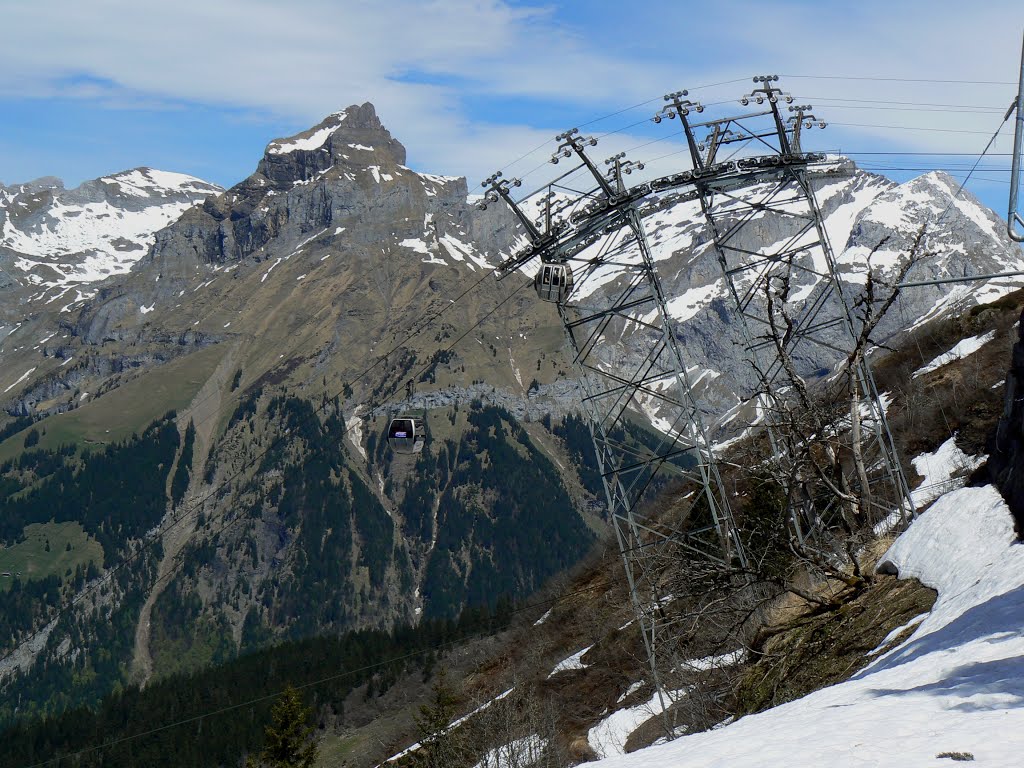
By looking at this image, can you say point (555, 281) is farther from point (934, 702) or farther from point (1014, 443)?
point (934, 702)

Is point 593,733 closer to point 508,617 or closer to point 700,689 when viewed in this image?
point 700,689

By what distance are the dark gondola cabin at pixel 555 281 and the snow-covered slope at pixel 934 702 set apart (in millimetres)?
16719

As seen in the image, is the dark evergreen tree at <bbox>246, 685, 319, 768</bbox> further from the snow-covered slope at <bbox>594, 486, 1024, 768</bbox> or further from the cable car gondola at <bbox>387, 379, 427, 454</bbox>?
the snow-covered slope at <bbox>594, 486, 1024, 768</bbox>

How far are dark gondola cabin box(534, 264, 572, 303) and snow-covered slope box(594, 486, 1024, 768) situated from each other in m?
16.7

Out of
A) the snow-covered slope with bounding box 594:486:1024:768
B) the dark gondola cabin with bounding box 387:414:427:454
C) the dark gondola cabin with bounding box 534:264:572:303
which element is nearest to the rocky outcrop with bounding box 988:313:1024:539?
the snow-covered slope with bounding box 594:486:1024:768

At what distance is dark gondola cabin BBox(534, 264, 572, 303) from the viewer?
36.5 m

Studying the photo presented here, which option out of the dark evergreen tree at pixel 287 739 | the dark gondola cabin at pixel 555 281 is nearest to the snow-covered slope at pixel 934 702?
the dark gondola cabin at pixel 555 281

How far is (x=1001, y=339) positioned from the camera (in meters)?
56.6

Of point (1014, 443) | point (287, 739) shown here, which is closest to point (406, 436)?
point (287, 739)

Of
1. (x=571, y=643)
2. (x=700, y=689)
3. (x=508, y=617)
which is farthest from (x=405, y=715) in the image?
(x=700, y=689)

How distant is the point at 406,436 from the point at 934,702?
53.5m

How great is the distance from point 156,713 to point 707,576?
163m

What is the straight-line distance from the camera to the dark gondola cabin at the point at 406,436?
66562mm

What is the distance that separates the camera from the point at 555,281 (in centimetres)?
3656
